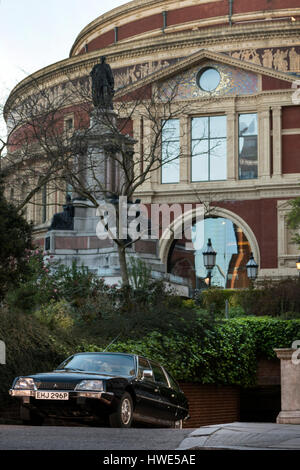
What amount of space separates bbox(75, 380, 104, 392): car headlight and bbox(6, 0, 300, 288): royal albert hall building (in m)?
40.1

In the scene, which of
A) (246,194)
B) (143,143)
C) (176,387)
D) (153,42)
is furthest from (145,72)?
(176,387)

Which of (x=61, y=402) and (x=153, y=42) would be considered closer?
(x=61, y=402)

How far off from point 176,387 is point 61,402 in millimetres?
3415

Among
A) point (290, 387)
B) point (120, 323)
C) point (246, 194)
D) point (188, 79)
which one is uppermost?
point (188, 79)

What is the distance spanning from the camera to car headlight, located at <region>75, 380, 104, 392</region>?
13203 millimetres

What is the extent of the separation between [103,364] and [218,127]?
42.8m

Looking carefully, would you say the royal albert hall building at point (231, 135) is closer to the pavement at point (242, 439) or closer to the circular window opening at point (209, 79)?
the circular window opening at point (209, 79)

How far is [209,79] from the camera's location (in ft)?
185

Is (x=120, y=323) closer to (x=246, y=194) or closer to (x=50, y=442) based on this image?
(x=50, y=442)

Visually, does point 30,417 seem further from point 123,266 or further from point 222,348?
point 123,266

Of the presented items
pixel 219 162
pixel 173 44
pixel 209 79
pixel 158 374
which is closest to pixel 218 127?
A: pixel 219 162

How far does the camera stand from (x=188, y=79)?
5653 centimetres

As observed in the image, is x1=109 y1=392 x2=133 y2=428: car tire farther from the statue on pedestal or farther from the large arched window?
Result: the large arched window

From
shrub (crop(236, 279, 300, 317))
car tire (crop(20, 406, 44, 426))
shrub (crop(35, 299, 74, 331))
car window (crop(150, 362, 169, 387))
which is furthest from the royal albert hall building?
car tire (crop(20, 406, 44, 426))
